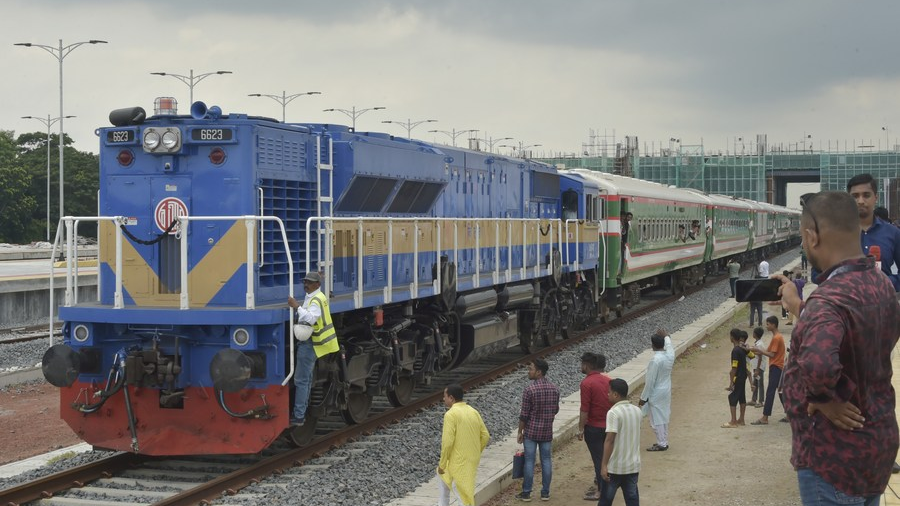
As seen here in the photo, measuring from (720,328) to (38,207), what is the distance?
59827 mm

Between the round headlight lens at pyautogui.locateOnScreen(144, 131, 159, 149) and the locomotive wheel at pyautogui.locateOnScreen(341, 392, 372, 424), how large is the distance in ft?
13.1

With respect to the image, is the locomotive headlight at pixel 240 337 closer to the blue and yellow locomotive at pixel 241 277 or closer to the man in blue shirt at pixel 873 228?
the blue and yellow locomotive at pixel 241 277

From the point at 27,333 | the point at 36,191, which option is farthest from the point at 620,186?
the point at 36,191

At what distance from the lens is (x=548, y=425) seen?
1023 centimetres

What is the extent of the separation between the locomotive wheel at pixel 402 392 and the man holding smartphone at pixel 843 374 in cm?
1023

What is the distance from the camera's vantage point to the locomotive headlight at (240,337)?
1014 cm

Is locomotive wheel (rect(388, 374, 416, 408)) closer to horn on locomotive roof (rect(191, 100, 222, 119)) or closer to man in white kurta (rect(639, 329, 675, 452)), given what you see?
man in white kurta (rect(639, 329, 675, 452))

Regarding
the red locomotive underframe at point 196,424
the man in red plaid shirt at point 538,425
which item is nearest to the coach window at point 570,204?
the man in red plaid shirt at point 538,425

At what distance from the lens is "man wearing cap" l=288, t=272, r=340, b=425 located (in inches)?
413

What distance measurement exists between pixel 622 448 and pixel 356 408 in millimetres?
5093

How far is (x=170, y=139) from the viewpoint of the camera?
35.8 ft

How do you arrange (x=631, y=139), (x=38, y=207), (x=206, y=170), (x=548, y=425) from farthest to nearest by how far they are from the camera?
(x=631, y=139) → (x=38, y=207) → (x=206, y=170) → (x=548, y=425)

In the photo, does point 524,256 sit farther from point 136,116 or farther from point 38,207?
point 38,207

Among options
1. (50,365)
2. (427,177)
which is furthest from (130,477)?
(427,177)
